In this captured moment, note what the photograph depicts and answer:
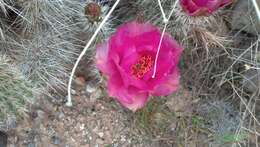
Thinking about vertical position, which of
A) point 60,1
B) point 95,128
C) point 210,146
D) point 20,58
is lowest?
point 210,146

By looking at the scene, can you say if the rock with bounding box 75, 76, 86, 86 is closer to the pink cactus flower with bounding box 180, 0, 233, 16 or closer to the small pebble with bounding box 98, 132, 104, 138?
the small pebble with bounding box 98, 132, 104, 138

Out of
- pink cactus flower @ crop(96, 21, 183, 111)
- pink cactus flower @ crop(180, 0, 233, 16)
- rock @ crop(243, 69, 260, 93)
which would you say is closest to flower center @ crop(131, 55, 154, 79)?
pink cactus flower @ crop(96, 21, 183, 111)

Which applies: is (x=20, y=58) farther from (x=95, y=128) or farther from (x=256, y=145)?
(x=256, y=145)

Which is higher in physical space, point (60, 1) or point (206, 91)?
point (60, 1)

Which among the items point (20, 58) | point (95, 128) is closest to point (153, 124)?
point (95, 128)

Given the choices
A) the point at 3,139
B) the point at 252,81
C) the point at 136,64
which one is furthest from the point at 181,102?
the point at 3,139

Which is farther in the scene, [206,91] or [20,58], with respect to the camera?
[206,91]

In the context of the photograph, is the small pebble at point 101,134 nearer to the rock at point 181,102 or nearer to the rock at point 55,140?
the rock at point 55,140

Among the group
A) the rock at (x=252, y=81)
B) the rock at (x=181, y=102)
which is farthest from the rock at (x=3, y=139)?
the rock at (x=252, y=81)
